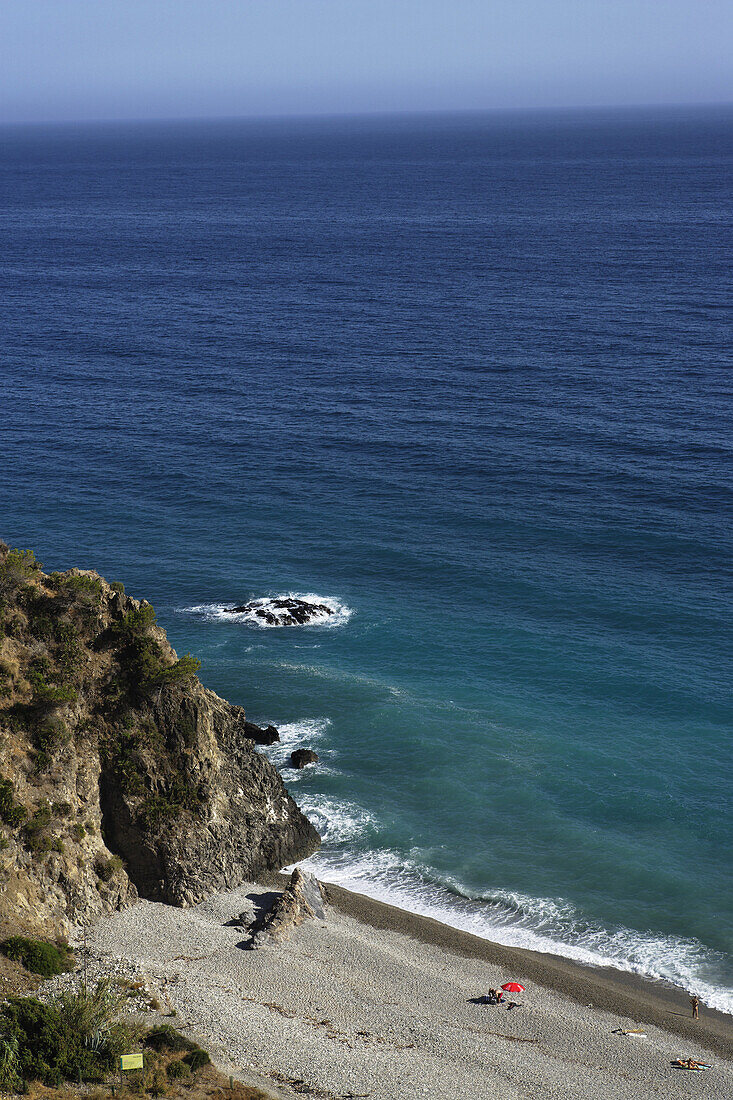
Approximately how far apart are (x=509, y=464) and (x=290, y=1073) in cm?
7282

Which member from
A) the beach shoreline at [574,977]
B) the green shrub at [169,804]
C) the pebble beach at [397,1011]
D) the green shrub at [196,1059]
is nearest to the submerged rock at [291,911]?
the pebble beach at [397,1011]

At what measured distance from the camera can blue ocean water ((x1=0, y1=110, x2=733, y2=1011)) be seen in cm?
5862

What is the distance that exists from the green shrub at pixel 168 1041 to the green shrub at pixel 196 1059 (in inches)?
26.2

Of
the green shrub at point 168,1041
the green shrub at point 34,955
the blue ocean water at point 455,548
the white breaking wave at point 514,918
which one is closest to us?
the green shrub at point 168,1041

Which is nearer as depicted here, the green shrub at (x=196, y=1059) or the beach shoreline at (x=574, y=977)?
the green shrub at (x=196, y=1059)

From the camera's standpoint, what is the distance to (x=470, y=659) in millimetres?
75875

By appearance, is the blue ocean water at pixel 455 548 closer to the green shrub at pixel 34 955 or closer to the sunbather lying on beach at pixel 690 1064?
the sunbather lying on beach at pixel 690 1064

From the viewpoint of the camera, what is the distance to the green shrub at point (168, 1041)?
129ft

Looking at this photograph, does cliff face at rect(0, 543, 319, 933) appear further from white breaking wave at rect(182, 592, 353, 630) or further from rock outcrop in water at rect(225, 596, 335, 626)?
white breaking wave at rect(182, 592, 353, 630)

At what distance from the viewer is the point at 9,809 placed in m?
46.7

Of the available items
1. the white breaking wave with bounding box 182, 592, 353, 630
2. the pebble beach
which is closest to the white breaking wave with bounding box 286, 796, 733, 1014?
the pebble beach

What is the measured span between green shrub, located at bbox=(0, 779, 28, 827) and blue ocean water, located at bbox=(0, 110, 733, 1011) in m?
18.2

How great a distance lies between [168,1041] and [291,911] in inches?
477

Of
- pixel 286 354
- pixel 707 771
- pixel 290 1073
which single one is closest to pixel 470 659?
pixel 707 771
